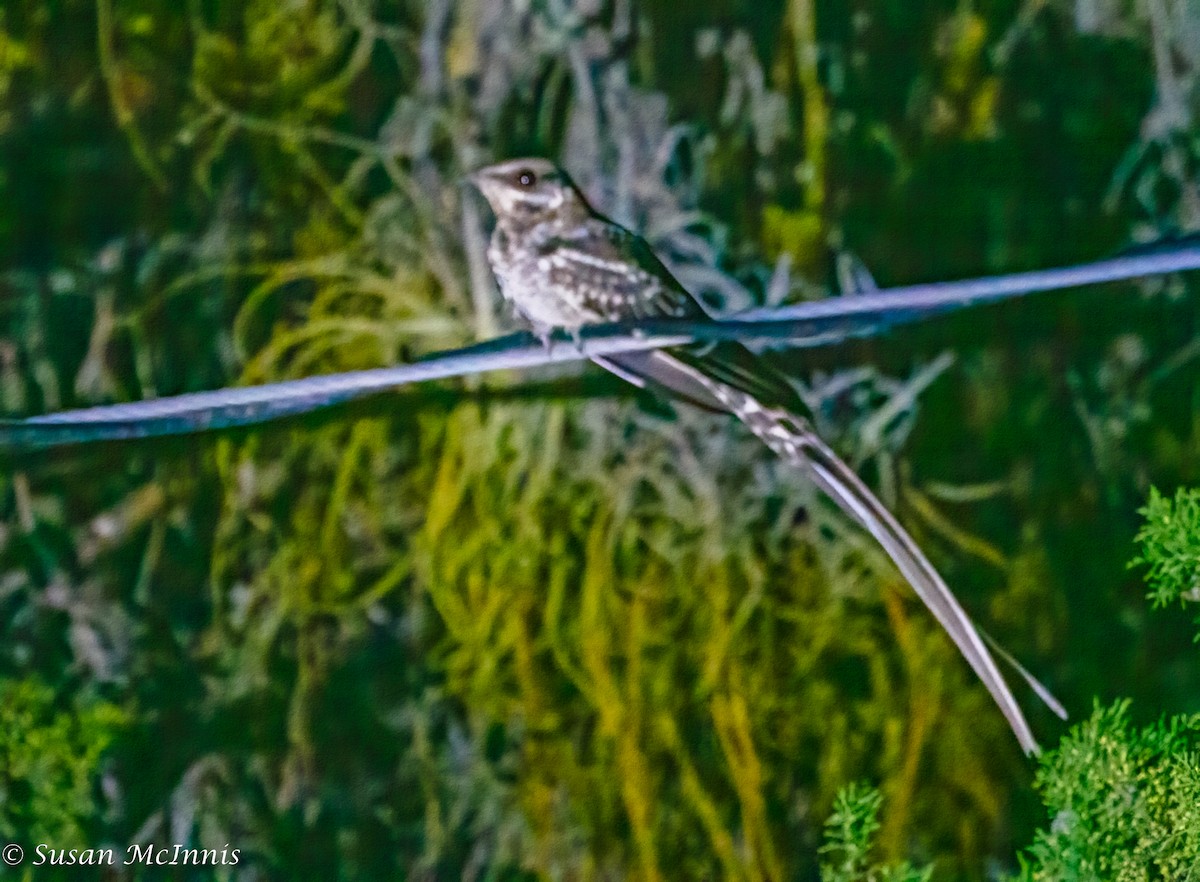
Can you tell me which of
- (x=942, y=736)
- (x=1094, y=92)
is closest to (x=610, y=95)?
(x=1094, y=92)

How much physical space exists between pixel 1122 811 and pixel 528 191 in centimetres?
96

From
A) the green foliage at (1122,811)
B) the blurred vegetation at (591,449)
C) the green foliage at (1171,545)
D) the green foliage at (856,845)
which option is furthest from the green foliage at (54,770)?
the green foliage at (1171,545)

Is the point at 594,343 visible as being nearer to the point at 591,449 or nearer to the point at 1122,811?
the point at 591,449

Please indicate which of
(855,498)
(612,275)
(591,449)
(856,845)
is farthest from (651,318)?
(856,845)

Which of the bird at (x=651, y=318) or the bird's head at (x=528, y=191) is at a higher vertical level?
the bird's head at (x=528, y=191)

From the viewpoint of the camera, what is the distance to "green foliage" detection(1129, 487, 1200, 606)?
133cm

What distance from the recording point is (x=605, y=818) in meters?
1.37

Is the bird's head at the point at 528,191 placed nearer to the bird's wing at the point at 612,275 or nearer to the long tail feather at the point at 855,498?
the bird's wing at the point at 612,275

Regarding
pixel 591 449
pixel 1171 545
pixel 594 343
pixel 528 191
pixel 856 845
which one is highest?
pixel 528 191

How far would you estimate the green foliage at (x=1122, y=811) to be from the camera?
1276mm

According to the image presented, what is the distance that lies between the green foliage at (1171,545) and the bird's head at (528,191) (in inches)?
29.8

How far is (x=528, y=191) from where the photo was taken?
52.7 inches

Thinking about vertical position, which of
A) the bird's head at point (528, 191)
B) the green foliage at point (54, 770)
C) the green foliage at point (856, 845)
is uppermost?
the bird's head at point (528, 191)

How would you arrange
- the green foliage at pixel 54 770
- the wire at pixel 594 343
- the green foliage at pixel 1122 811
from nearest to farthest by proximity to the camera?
the wire at pixel 594 343 < the green foliage at pixel 1122 811 < the green foliage at pixel 54 770
